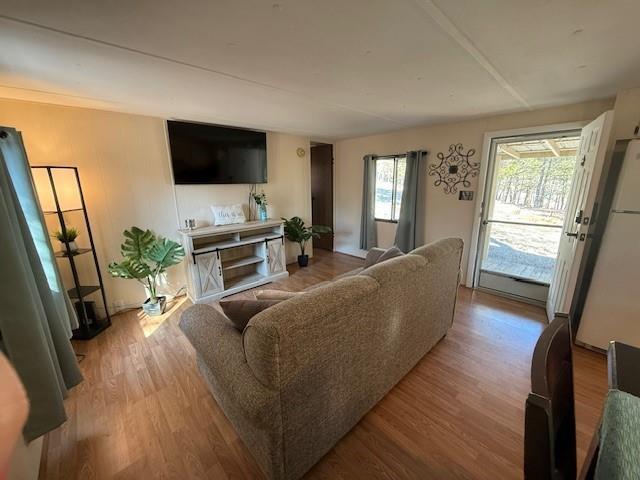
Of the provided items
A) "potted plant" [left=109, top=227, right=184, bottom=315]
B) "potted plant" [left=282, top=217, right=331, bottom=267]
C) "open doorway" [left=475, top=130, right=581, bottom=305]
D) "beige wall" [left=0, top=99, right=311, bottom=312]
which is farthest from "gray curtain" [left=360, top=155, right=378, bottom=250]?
"potted plant" [left=109, top=227, right=184, bottom=315]

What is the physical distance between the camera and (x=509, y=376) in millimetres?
1836

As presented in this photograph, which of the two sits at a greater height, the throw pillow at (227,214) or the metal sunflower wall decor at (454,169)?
the metal sunflower wall decor at (454,169)

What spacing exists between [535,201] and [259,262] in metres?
3.60

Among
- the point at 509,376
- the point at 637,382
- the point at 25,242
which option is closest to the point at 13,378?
the point at 637,382

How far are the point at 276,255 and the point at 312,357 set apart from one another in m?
2.62

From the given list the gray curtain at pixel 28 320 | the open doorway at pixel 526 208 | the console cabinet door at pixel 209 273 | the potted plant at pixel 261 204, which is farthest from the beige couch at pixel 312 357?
the potted plant at pixel 261 204

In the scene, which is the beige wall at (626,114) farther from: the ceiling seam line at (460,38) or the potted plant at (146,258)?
the potted plant at (146,258)

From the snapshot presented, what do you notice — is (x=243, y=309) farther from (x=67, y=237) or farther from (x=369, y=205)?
(x=369, y=205)

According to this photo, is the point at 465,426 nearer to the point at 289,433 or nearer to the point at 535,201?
the point at 289,433

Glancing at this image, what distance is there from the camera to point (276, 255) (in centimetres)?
360

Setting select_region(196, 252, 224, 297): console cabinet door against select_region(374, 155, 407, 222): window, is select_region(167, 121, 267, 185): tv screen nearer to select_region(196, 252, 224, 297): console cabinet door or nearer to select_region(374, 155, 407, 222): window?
select_region(196, 252, 224, 297): console cabinet door

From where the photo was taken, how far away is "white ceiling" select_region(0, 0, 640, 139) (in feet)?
3.51

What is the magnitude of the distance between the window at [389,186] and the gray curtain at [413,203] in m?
0.22

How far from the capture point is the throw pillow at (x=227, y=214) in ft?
10.8
